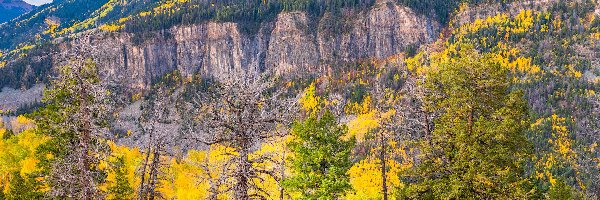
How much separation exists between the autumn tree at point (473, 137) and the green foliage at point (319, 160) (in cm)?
342

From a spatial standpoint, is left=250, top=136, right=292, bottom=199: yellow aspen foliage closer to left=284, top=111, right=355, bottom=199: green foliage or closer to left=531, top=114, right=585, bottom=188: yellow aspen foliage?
left=284, top=111, right=355, bottom=199: green foliage

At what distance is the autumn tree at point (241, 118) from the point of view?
16.8 m

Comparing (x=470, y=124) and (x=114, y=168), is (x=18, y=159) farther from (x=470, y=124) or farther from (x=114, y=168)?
(x=470, y=124)

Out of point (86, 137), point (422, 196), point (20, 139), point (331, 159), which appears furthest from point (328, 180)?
point (20, 139)

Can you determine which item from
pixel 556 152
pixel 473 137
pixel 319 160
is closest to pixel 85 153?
pixel 319 160

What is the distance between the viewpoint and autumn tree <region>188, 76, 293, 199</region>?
16781 mm

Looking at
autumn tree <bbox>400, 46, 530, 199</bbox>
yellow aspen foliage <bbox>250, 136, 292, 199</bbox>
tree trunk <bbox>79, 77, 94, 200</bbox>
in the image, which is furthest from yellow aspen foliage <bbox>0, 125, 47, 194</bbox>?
autumn tree <bbox>400, 46, 530, 199</bbox>

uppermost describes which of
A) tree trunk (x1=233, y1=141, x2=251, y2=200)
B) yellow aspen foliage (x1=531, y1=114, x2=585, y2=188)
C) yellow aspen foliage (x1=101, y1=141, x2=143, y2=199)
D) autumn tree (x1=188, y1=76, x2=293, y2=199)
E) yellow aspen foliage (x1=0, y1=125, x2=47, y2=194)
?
autumn tree (x1=188, y1=76, x2=293, y2=199)

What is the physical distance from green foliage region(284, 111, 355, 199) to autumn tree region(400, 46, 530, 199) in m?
3.42

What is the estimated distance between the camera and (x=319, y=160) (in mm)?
23391

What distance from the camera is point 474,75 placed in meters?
21.0

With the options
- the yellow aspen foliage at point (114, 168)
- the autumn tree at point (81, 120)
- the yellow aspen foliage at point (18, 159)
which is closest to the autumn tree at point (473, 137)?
the yellow aspen foliage at point (114, 168)

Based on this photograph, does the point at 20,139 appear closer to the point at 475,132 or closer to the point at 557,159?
the point at 475,132

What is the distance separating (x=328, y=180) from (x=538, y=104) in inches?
6869
